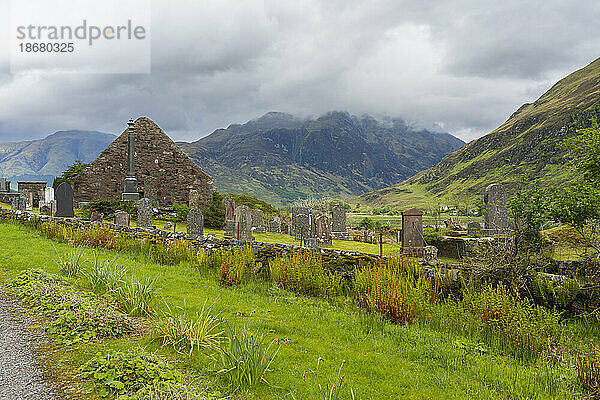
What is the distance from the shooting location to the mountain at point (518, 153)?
98.2 m

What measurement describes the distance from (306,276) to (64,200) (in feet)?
47.0

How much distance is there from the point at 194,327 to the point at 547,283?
655 centimetres

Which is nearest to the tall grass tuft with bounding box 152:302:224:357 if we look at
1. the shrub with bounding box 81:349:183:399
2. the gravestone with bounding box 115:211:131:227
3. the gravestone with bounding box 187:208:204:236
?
the shrub with bounding box 81:349:183:399

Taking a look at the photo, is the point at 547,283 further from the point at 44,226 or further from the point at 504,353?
the point at 44,226

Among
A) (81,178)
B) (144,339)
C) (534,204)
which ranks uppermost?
(81,178)

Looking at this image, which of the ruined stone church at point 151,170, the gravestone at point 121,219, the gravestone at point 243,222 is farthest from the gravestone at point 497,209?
the ruined stone church at point 151,170

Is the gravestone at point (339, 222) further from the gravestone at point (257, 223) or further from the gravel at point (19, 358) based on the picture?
the gravel at point (19, 358)

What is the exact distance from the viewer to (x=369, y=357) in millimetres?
4945

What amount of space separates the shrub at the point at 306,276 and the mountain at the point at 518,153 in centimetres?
8301

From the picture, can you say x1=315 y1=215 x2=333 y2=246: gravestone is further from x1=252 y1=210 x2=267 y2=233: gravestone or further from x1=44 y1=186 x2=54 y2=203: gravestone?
x1=44 y1=186 x2=54 y2=203: gravestone

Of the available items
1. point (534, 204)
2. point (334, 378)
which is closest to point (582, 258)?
point (534, 204)

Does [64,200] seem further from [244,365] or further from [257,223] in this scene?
[244,365]

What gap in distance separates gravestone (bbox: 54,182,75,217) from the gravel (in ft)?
42.5

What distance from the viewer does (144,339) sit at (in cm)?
494
